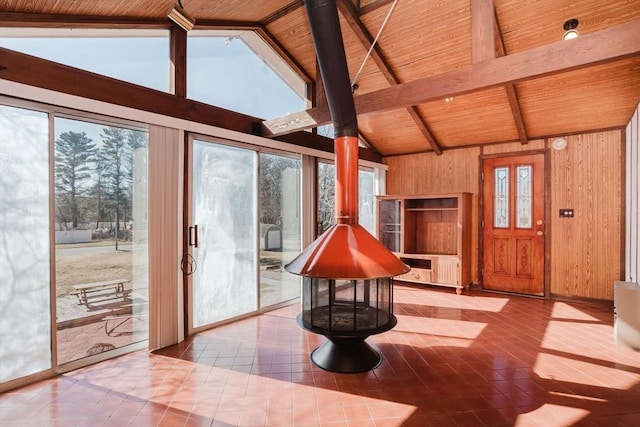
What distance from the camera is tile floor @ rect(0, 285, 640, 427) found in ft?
7.04

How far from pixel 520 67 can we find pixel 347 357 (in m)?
2.61

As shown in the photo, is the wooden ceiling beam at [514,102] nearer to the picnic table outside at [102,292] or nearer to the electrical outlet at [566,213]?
the electrical outlet at [566,213]

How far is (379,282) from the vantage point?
2.96 metres

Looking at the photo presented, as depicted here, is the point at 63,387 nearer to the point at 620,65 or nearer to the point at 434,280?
the point at 434,280

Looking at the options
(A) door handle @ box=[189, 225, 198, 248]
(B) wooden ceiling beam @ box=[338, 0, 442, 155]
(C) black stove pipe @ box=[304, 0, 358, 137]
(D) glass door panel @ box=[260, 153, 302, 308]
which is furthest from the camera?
(D) glass door panel @ box=[260, 153, 302, 308]

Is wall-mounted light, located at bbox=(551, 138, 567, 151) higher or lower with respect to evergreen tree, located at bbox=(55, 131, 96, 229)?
higher

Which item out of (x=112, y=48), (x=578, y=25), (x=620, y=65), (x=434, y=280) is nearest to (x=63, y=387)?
(x=112, y=48)

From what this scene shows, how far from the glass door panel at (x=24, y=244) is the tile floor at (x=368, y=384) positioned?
27 cm

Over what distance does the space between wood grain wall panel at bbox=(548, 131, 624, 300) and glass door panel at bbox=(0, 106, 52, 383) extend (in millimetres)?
6125

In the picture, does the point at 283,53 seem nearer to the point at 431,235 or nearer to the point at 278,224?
the point at 278,224

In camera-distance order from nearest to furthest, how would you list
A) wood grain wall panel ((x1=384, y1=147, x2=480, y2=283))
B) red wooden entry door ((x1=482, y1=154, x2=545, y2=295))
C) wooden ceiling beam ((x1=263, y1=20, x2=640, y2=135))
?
wooden ceiling beam ((x1=263, y1=20, x2=640, y2=135))
red wooden entry door ((x1=482, y1=154, x2=545, y2=295))
wood grain wall panel ((x1=384, y1=147, x2=480, y2=283))

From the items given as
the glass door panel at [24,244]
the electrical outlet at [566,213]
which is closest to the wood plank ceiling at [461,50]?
the glass door panel at [24,244]

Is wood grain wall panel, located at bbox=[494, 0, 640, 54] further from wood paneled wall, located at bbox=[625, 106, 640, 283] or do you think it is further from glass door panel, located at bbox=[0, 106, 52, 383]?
glass door panel, located at bbox=[0, 106, 52, 383]

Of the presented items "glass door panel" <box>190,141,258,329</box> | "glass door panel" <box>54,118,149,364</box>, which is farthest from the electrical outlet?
"glass door panel" <box>54,118,149,364</box>
